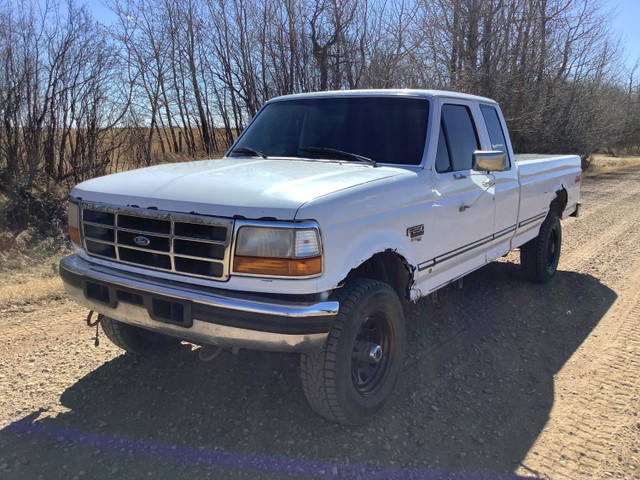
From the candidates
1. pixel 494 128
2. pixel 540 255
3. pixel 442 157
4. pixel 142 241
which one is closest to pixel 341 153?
pixel 442 157

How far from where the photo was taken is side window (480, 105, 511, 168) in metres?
4.68

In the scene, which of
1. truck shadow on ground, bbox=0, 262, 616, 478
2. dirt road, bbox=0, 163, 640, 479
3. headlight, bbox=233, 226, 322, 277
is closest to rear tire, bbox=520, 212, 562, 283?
dirt road, bbox=0, 163, 640, 479

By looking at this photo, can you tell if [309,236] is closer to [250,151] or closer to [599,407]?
[250,151]

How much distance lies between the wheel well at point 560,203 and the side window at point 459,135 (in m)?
2.45

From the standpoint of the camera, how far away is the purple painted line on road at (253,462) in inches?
104

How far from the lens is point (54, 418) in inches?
120

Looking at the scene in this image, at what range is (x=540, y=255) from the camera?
225 inches

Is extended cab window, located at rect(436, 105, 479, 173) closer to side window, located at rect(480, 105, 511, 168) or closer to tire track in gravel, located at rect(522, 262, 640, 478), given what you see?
side window, located at rect(480, 105, 511, 168)

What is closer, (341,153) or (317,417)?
(317,417)

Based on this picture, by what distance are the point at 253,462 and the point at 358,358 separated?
0.83m

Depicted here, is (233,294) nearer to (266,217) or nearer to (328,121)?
(266,217)

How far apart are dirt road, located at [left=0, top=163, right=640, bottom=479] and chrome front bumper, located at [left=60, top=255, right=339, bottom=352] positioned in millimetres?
678

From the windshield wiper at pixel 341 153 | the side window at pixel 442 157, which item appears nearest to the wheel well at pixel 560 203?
the side window at pixel 442 157

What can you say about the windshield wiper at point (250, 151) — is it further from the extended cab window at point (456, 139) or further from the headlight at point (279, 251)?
the headlight at point (279, 251)
